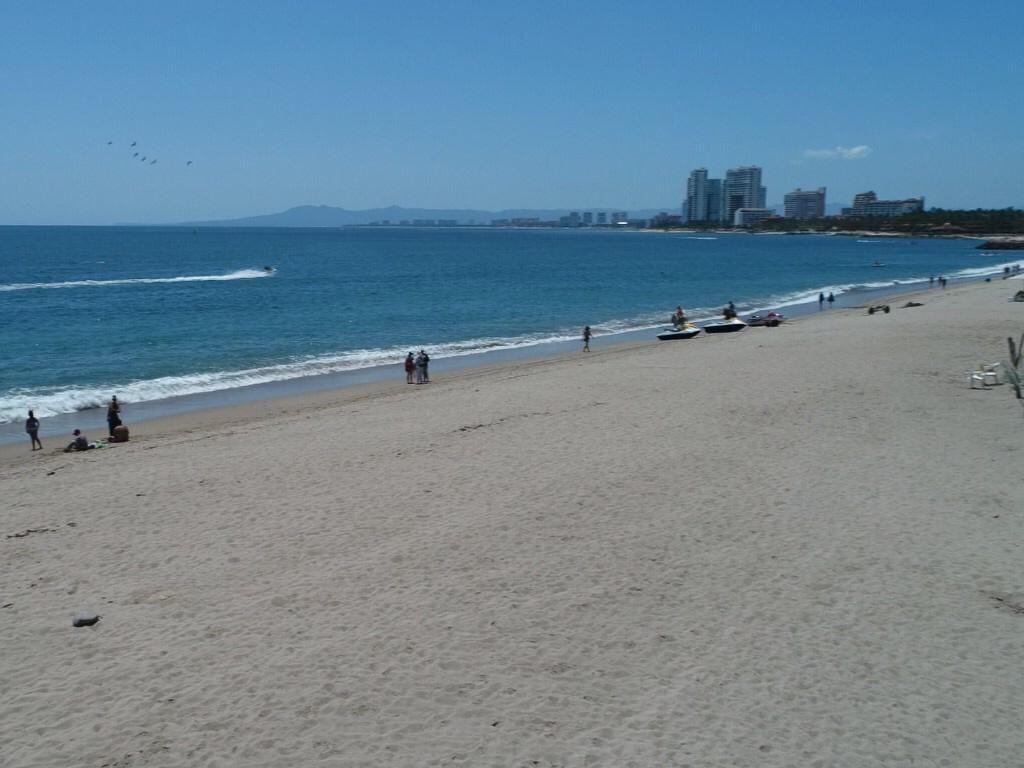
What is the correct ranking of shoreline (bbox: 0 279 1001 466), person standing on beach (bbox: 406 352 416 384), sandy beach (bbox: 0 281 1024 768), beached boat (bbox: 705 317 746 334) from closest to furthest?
sandy beach (bbox: 0 281 1024 768) → shoreline (bbox: 0 279 1001 466) → person standing on beach (bbox: 406 352 416 384) → beached boat (bbox: 705 317 746 334)

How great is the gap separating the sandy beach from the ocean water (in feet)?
38.8

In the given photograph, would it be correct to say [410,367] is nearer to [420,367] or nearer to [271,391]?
A: [420,367]

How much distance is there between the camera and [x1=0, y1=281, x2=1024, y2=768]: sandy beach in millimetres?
6312

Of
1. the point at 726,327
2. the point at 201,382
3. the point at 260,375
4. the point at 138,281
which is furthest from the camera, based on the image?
the point at 138,281

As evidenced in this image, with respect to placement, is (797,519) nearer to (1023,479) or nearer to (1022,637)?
(1022,637)

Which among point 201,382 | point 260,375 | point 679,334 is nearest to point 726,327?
point 679,334

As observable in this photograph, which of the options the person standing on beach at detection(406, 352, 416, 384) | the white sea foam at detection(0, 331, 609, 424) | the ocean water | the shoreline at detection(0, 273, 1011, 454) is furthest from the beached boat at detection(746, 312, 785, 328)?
the person standing on beach at detection(406, 352, 416, 384)

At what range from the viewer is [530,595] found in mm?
8578

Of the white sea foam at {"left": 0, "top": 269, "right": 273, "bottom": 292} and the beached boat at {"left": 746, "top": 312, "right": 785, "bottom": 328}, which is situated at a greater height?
the white sea foam at {"left": 0, "top": 269, "right": 273, "bottom": 292}

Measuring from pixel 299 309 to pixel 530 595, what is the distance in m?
39.6

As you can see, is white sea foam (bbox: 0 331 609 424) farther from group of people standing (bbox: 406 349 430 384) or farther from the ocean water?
group of people standing (bbox: 406 349 430 384)

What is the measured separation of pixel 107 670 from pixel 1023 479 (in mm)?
12026

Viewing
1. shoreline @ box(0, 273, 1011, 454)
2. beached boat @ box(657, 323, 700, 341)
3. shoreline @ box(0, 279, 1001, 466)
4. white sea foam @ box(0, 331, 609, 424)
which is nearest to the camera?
shoreline @ box(0, 279, 1001, 466)

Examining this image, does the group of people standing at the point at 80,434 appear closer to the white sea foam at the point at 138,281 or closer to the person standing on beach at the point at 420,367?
the person standing on beach at the point at 420,367
